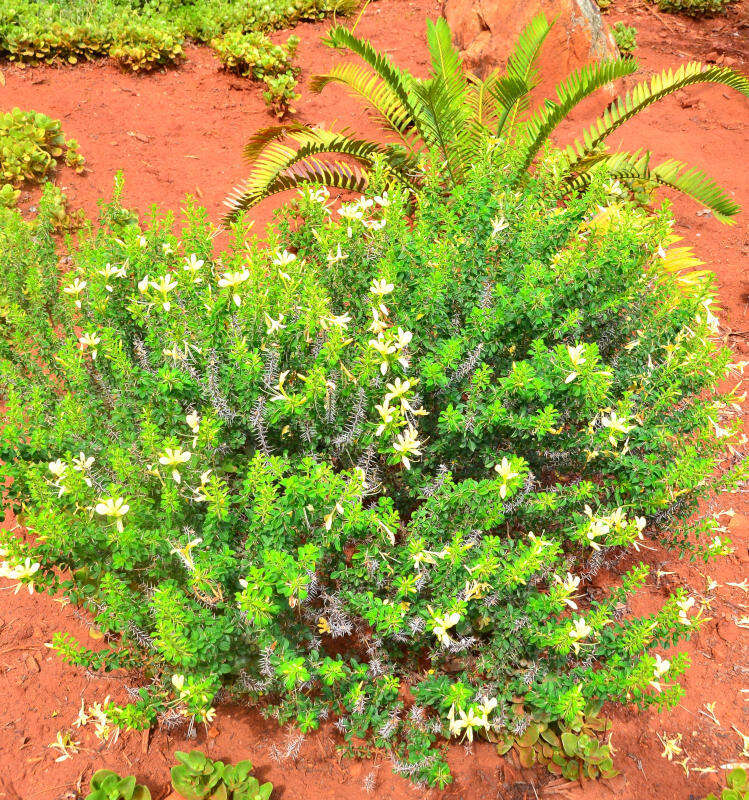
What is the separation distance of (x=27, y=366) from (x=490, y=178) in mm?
2368

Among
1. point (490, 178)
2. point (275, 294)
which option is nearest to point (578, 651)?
point (275, 294)

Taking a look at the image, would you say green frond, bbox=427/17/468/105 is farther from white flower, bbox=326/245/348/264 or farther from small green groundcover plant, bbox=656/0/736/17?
small green groundcover plant, bbox=656/0/736/17

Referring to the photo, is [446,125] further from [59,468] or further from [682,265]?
[59,468]

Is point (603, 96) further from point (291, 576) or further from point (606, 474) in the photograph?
point (291, 576)

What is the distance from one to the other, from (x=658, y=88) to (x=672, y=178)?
0.78m

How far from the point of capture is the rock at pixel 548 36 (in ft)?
20.7

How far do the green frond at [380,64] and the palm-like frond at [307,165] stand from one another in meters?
0.37

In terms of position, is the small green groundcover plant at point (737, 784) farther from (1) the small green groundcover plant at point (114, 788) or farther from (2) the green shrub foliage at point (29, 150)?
(2) the green shrub foliage at point (29, 150)

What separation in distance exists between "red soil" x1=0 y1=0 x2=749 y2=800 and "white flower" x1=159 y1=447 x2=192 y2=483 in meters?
1.11

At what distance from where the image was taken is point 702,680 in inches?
114

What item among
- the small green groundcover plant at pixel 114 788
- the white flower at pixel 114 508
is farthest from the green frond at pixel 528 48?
the small green groundcover plant at pixel 114 788

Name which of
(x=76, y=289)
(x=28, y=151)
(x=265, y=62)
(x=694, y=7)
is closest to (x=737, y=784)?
(x=76, y=289)

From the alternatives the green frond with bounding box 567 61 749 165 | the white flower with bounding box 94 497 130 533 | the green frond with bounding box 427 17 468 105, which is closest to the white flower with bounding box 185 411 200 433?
the white flower with bounding box 94 497 130 533

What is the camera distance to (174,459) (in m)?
2.10
